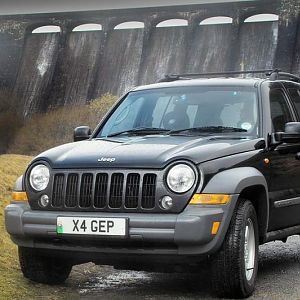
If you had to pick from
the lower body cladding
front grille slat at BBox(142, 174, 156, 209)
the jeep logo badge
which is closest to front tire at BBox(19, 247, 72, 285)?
the lower body cladding

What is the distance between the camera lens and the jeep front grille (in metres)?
4.76

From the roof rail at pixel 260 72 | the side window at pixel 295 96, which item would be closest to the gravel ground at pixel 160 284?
the side window at pixel 295 96

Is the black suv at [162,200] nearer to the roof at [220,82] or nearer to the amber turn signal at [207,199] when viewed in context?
the amber turn signal at [207,199]

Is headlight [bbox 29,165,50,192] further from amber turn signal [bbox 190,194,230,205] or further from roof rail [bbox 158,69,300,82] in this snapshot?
roof rail [bbox 158,69,300,82]

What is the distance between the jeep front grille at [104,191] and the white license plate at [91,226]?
0.33ft

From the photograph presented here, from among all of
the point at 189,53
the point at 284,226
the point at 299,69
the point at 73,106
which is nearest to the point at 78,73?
the point at 73,106

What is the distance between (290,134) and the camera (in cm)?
573

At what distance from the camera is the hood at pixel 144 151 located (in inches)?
190

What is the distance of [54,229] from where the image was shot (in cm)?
488

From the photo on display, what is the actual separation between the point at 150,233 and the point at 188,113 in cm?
165

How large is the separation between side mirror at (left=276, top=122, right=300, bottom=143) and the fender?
524mm

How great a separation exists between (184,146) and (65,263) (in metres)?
1.42

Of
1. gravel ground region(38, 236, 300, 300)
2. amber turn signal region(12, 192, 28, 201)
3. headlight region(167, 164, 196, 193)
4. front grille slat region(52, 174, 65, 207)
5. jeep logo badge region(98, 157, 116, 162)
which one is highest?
jeep logo badge region(98, 157, 116, 162)

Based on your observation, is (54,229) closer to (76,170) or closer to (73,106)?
(76,170)
